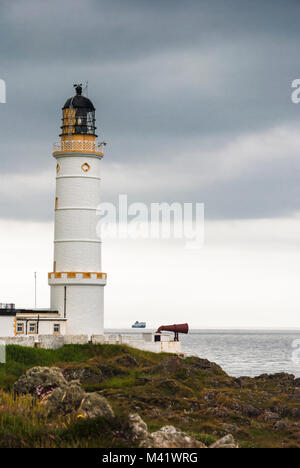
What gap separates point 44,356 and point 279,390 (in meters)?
14.8

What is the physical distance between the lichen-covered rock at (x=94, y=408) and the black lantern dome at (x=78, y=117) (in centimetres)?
3231

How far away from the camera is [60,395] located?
23734mm

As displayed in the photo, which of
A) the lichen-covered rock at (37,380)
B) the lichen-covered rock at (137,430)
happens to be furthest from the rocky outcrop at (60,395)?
the lichen-covered rock at (137,430)

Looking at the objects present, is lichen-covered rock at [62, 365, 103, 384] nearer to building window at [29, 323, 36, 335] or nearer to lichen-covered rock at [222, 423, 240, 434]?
building window at [29, 323, 36, 335]

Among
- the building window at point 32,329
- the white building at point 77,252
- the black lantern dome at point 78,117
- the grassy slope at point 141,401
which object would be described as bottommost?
the grassy slope at point 141,401

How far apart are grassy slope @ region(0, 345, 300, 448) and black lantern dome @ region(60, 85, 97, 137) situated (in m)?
14.9

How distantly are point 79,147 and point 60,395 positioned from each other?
30422mm

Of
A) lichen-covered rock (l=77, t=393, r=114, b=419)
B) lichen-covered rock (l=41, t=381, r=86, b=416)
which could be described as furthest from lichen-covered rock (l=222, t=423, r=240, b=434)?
lichen-covered rock (l=77, t=393, r=114, b=419)

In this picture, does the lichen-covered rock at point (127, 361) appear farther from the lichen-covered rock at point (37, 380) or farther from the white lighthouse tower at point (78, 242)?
the lichen-covered rock at point (37, 380)

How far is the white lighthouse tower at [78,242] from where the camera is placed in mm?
51156

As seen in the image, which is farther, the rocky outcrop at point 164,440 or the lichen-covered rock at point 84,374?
the lichen-covered rock at point 84,374

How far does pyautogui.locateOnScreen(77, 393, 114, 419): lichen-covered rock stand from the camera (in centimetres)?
2078

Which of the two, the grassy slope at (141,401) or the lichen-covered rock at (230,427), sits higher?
the grassy slope at (141,401)
